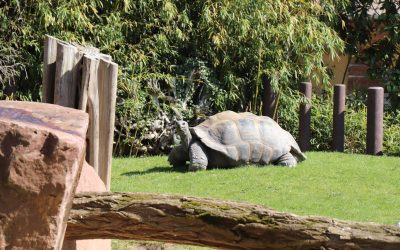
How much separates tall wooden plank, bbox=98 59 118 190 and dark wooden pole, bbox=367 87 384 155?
7.90m

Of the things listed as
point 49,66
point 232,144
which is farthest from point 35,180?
point 232,144

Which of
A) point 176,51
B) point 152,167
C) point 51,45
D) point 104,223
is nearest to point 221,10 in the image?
point 176,51

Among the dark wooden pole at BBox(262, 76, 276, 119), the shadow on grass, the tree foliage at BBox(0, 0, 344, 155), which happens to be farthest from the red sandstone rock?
the dark wooden pole at BBox(262, 76, 276, 119)

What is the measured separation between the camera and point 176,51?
13406mm

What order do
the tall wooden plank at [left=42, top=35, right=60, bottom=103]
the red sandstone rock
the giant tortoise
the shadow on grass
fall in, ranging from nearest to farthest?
the red sandstone rock → the tall wooden plank at [left=42, top=35, right=60, bottom=103] → the shadow on grass → the giant tortoise

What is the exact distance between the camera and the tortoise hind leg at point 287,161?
429 inches

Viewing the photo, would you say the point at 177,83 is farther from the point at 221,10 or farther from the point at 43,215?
the point at 43,215

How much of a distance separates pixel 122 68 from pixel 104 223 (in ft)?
29.5

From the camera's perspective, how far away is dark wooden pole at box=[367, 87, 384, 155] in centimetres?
1279

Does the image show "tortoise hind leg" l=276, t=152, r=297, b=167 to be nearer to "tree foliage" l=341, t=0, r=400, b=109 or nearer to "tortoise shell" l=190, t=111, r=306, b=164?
"tortoise shell" l=190, t=111, r=306, b=164

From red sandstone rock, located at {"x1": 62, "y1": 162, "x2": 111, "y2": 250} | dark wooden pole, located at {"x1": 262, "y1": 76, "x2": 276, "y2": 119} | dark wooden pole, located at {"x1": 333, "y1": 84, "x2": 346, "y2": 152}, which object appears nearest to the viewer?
red sandstone rock, located at {"x1": 62, "y1": 162, "x2": 111, "y2": 250}

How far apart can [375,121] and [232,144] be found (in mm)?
3037

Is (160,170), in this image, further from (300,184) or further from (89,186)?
(89,186)

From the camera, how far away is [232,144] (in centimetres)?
1081
